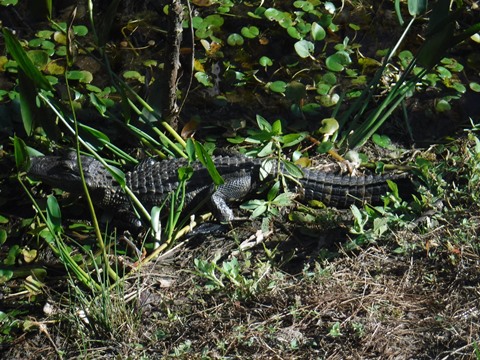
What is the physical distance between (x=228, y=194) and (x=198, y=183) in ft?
0.74

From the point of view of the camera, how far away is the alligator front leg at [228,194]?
4555 millimetres

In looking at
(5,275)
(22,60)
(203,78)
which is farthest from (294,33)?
(5,275)

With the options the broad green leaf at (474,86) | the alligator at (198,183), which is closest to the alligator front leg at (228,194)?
the alligator at (198,183)

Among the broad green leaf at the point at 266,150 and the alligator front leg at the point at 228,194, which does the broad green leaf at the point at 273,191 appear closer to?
the broad green leaf at the point at 266,150

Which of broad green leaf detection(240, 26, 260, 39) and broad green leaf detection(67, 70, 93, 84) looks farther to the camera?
broad green leaf detection(240, 26, 260, 39)

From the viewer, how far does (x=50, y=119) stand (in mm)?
4164

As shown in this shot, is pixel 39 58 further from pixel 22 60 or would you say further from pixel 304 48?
pixel 22 60

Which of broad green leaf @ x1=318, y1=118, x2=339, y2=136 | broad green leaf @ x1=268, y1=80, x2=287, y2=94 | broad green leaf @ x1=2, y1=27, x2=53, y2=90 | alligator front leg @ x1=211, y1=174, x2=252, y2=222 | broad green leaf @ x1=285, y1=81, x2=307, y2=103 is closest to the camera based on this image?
broad green leaf @ x1=2, y1=27, x2=53, y2=90

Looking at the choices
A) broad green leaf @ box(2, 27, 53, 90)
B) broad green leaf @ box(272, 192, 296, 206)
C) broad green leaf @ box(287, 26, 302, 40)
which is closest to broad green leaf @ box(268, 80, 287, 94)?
broad green leaf @ box(287, 26, 302, 40)

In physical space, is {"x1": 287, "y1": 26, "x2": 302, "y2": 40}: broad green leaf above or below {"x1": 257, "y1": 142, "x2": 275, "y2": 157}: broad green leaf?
above

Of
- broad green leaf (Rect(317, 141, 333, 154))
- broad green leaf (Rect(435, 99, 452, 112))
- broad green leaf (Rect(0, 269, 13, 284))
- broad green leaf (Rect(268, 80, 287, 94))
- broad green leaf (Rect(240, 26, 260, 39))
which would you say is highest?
broad green leaf (Rect(240, 26, 260, 39))

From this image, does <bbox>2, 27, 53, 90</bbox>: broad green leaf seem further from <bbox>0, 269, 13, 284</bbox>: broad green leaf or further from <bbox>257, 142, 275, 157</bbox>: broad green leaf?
<bbox>257, 142, 275, 157</bbox>: broad green leaf

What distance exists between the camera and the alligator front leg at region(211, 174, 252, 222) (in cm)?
455

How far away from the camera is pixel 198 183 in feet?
15.5
